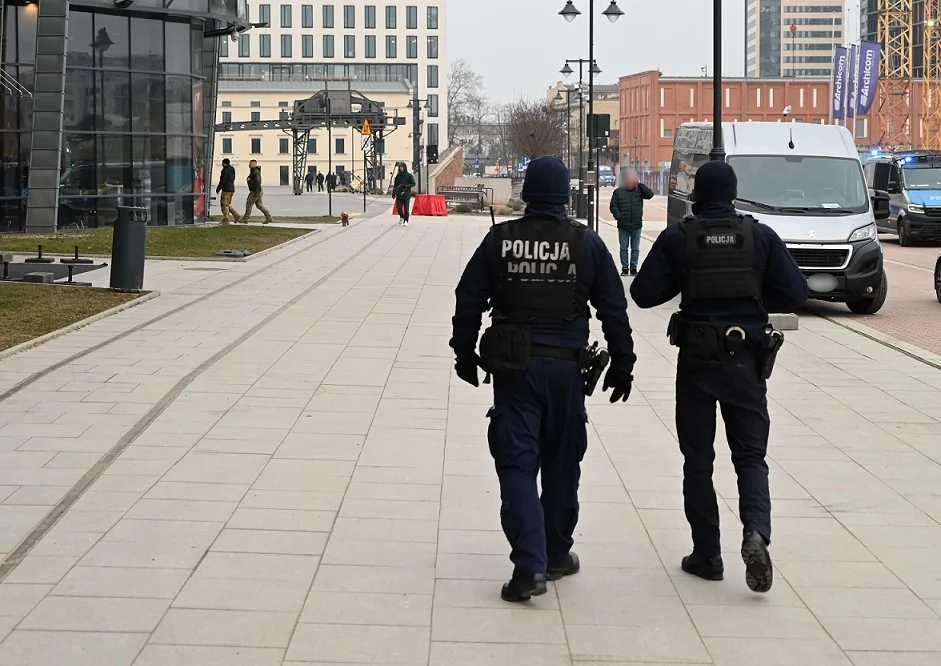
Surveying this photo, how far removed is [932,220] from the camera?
32312mm

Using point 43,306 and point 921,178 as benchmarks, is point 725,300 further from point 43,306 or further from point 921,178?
point 921,178

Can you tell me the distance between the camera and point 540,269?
210 inches

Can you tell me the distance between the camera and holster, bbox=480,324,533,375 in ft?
17.2

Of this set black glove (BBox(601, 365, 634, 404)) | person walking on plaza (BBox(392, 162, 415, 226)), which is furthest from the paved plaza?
person walking on plaza (BBox(392, 162, 415, 226))

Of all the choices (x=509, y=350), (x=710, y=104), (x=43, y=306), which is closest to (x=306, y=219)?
(x=43, y=306)

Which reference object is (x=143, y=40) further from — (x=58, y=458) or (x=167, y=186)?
(x=58, y=458)

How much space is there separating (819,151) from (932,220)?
617 inches

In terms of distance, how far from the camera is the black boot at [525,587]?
5.21m

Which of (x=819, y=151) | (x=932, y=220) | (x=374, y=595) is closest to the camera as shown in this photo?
(x=374, y=595)

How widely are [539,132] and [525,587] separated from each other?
7377 cm

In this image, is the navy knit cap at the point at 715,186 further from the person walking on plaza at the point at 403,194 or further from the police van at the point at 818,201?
the person walking on plaza at the point at 403,194

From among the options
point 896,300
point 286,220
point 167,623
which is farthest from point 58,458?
point 286,220

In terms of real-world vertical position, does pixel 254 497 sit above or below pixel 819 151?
below

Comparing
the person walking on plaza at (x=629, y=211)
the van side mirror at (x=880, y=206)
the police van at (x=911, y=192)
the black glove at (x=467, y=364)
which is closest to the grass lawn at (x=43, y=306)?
the black glove at (x=467, y=364)
